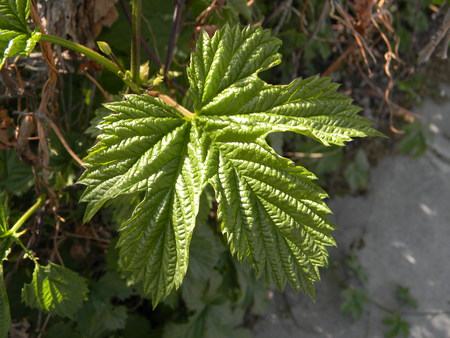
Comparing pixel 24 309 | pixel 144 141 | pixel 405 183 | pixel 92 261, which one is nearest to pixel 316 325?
pixel 405 183

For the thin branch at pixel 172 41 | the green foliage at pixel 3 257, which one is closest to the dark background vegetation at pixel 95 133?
the thin branch at pixel 172 41

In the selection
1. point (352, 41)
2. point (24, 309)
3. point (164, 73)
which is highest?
point (352, 41)

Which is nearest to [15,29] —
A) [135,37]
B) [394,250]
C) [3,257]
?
[135,37]

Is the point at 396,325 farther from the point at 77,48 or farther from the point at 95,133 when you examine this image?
the point at 77,48

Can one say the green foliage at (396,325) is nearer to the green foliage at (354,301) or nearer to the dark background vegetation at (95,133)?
the green foliage at (354,301)

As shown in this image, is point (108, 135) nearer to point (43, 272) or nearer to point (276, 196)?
point (276, 196)

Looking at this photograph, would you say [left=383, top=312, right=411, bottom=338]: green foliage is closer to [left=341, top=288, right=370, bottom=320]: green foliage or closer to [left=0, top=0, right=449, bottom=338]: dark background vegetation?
[left=341, top=288, right=370, bottom=320]: green foliage
